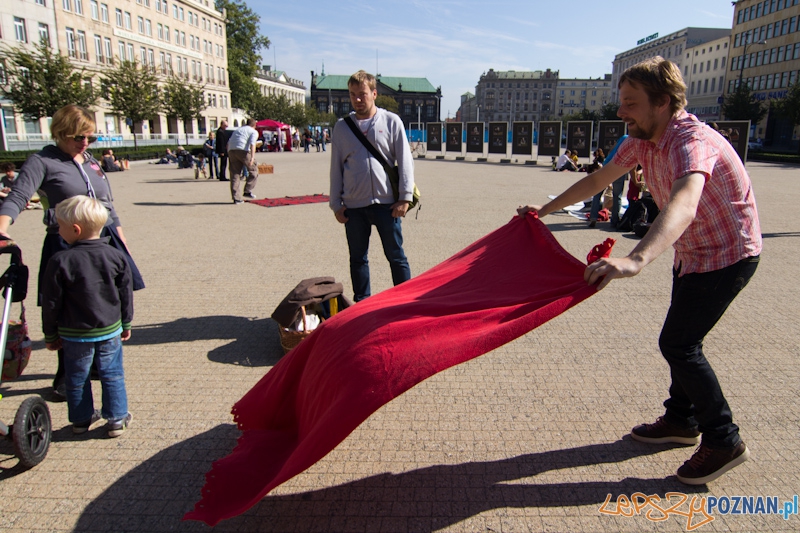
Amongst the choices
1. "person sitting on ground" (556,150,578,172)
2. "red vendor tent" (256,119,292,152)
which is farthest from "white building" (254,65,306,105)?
"person sitting on ground" (556,150,578,172)

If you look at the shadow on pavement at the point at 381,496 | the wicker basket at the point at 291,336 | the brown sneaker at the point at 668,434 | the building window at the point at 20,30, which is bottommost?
the shadow on pavement at the point at 381,496

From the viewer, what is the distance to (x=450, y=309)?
8.96 feet

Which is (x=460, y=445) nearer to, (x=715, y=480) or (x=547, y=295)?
(x=547, y=295)

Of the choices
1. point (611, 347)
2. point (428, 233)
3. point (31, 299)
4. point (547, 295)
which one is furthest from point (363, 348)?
point (428, 233)

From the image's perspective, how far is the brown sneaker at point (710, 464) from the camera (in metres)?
2.84

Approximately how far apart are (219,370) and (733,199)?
3574mm

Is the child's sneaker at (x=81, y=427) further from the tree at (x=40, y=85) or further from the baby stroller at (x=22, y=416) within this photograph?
the tree at (x=40, y=85)

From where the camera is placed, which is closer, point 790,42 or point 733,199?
point 733,199

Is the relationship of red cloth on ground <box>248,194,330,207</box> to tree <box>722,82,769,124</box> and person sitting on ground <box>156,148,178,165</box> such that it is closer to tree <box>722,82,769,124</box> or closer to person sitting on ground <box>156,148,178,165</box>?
person sitting on ground <box>156,148,178,165</box>

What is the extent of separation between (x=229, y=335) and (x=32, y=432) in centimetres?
207

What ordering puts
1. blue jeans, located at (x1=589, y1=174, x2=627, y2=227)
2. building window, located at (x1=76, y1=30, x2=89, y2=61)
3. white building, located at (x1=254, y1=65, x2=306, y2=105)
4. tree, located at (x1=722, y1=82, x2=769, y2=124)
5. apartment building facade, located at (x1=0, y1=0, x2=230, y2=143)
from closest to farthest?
blue jeans, located at (x1=589, y1=174, x2=627, y2=227), apartment building facade, located at (x1=0, y1=0, x2=230, y2=143), building window, located at (x1=76, y1=30, x2=89, y2=61), tree, located at (x1=722, y1=82, x2=769, y2=124), white building, located at (x1=254, y1=65, x2=306, y2=105)

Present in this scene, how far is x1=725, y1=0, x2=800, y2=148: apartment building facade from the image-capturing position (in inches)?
2606

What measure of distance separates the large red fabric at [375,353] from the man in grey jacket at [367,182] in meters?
1.59

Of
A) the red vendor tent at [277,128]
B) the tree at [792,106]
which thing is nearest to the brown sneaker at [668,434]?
the red vendor tent at [277,128]
